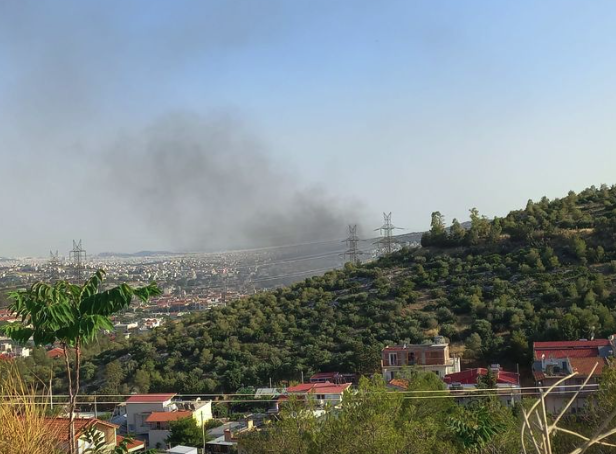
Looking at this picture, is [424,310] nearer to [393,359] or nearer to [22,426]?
[393,359]

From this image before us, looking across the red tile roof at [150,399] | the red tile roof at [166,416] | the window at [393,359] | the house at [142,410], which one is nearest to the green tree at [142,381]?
the red tile roof at [150,399]

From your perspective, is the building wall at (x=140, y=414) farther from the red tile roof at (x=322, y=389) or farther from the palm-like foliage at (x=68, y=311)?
the palm-like foliage at (x=68, y=311)

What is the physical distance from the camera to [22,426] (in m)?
3.16

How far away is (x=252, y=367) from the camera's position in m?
23.6

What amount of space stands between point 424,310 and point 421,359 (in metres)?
6.87

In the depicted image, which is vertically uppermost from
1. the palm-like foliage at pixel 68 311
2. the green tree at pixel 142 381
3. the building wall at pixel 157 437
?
the palm-like foliage at pixel 68 311

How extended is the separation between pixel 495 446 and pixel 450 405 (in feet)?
17.3

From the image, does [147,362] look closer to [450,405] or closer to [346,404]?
[450,405]

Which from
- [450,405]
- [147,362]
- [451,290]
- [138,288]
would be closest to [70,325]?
[138,288]

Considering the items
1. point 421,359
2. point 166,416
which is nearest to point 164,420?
point 166,416

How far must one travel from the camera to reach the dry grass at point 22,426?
123 inches

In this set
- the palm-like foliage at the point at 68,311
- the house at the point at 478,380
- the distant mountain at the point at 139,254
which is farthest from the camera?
the distant mountain at the point at 139,254

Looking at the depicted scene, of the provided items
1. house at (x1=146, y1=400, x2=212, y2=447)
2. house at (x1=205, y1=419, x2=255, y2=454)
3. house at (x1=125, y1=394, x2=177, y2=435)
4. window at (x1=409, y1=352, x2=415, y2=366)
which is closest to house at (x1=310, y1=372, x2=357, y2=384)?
window at (x1=409, y1=352, x2=415, y2=366)

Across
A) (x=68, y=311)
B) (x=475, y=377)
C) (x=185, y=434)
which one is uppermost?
(x=68, y=311)
